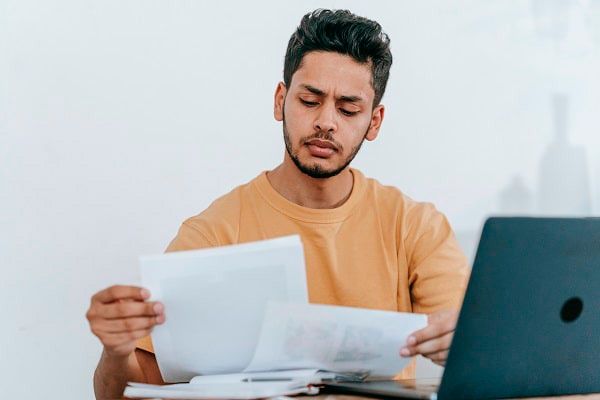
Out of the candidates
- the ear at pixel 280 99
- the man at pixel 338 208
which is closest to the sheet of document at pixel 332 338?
the man at pixel 338 208

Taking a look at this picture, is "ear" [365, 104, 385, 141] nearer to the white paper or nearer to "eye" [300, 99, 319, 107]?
"eye" [300, 99, 319, 107]

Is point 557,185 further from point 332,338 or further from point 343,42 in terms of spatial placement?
point 332,338

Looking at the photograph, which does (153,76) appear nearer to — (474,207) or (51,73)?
(51,73)

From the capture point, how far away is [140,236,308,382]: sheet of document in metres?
1.03

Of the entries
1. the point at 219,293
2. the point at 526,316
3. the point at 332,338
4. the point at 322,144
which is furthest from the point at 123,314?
the point at 322,144

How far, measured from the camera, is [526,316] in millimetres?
982

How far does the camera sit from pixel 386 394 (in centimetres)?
103

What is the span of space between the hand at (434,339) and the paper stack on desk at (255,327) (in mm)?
12

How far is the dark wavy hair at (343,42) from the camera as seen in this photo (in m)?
1.61

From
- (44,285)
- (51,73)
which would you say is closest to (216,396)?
(44,285)

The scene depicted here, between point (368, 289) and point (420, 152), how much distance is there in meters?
0.60

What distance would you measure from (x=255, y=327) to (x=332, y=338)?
0.10 meters

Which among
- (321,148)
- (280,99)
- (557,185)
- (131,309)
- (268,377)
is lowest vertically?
(268,377)

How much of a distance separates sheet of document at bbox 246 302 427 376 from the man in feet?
1.39
